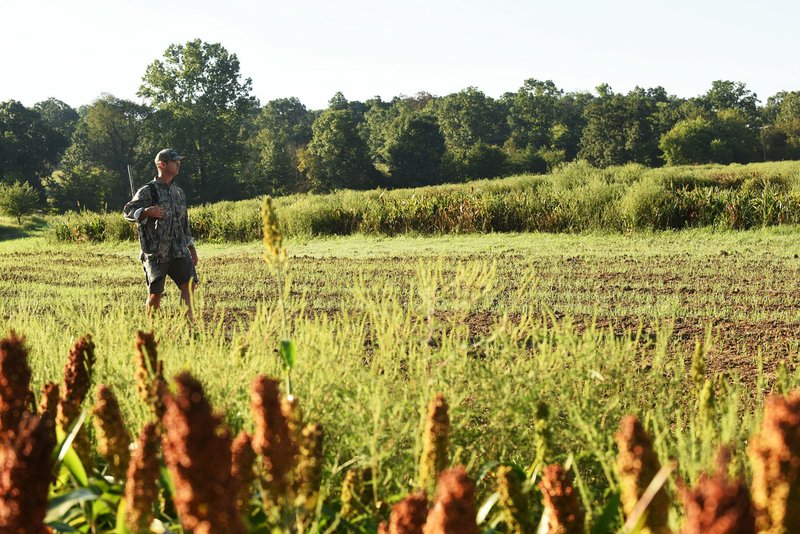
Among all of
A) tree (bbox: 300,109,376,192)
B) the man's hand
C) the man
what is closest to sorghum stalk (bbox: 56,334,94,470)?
the man's hand

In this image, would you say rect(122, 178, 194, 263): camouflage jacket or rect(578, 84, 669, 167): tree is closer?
rect(122, 178, 194, 263): camouflage jacket

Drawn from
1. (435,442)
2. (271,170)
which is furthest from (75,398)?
(271,170)

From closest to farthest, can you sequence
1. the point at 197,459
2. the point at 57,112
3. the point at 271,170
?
the point at 197,459 < the point at 271,170 < the point at 57,112

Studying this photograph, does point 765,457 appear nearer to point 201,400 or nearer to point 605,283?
point 201,400

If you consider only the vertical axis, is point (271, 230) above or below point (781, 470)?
above

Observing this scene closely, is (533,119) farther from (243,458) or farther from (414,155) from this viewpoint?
(243,458)

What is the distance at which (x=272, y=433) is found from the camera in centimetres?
130

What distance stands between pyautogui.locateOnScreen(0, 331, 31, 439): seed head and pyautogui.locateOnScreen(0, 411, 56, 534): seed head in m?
0.54

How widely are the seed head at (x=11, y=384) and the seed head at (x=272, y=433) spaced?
0.62m

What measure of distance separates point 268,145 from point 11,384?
7534 centimetres

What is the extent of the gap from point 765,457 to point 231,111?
74.1 meters

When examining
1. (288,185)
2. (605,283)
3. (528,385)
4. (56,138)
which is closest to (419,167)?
(288,185)

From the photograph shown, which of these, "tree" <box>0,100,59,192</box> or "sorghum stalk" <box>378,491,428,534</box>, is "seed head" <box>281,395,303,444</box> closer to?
"sorghum stalk" <box>378,491,428,534</box>

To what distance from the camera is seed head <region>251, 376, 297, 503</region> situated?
128 cm
